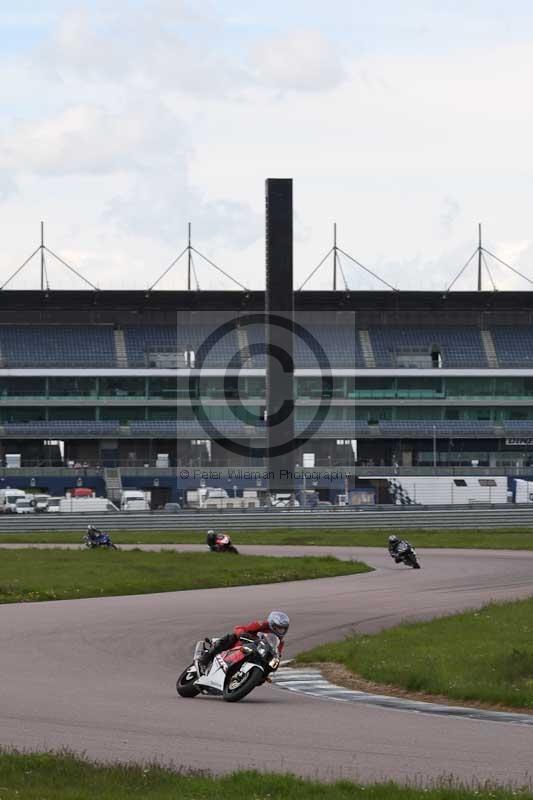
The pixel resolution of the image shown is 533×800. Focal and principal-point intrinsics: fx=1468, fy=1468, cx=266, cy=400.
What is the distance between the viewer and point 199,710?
16.9m

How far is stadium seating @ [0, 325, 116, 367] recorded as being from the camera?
106 meters

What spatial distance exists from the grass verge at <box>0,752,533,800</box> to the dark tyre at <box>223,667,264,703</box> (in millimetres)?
5473

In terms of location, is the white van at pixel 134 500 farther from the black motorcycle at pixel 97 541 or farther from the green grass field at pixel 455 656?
the green grass field at pixel 455 656

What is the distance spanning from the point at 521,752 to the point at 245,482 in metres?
82.6

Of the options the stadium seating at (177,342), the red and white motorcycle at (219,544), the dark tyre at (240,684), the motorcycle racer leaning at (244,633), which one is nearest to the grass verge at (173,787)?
the dark tyre at (240,684)

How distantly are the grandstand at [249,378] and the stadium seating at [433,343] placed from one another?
0.12 meters

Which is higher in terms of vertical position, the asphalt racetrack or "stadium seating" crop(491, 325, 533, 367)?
"stadium seating" crop(491, 325, 533, 367)

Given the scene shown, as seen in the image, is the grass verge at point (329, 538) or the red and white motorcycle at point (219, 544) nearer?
the red and white motorcycle at point (219, 544)

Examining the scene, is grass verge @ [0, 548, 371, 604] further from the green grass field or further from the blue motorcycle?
the green grass field

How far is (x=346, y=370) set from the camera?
353ft

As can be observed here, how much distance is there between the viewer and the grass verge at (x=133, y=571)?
36.0 m

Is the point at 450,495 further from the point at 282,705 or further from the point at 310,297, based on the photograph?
the point at 282,705

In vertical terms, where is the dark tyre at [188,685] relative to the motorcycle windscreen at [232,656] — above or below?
below

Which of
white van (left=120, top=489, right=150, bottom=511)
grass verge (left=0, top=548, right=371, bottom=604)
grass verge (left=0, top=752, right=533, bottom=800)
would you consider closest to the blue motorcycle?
grass verge (left=0, top=548, right=371, bottom=604)
